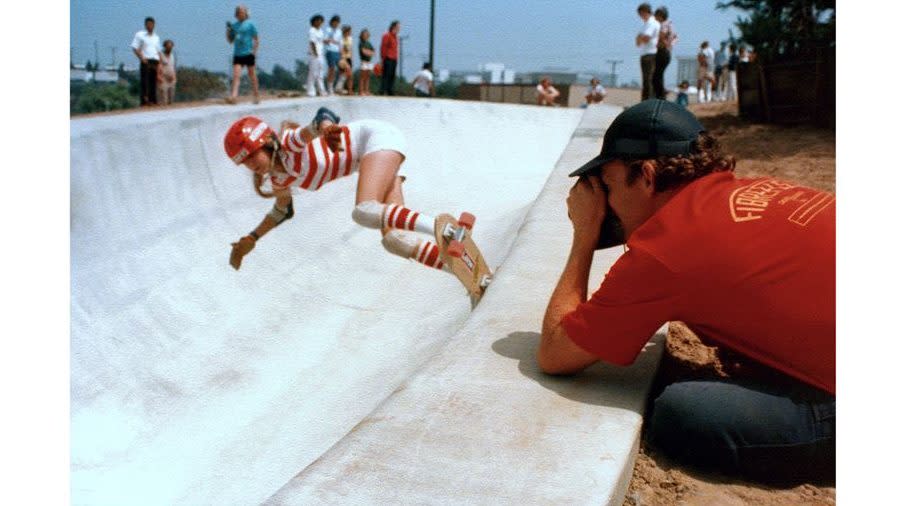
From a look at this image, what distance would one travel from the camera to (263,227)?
541 centimetres

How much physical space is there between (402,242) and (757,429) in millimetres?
2661

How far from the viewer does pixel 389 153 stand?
5.18 meters

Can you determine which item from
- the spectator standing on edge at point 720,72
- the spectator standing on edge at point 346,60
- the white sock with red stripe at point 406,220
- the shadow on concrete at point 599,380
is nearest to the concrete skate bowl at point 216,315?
the shadow on concrete at point 599,380

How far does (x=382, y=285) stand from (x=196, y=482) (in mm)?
3062

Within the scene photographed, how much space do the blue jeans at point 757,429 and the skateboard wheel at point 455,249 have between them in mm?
1957

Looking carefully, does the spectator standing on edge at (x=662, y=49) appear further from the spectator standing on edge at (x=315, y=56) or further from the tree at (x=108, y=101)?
the tree at (x=108, y=101)

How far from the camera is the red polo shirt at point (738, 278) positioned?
6.11 ft

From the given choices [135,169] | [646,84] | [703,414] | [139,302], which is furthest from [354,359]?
[646,84]

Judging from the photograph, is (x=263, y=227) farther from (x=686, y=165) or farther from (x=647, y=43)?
(x=647, y=43)

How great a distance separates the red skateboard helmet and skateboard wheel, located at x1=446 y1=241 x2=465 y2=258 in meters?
1.76

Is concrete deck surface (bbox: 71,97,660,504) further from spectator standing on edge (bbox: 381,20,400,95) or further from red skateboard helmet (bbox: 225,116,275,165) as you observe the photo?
spectator standing on edge (bbox: 381,20,400,95)

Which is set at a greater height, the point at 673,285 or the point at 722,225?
the point at 722,225

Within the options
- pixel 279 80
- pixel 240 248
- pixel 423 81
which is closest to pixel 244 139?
pixel 240 248

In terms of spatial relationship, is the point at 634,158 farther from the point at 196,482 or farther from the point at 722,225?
the point at 196,482
